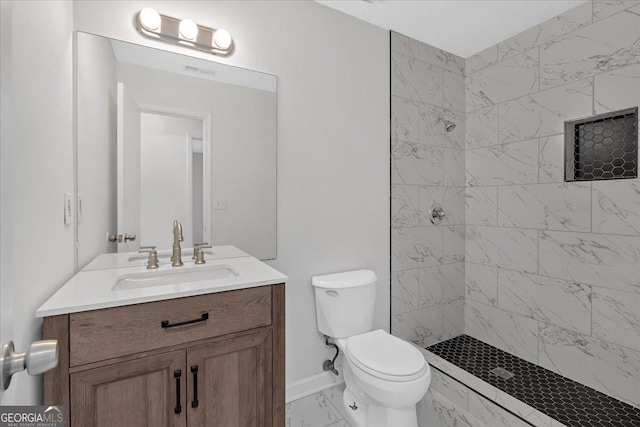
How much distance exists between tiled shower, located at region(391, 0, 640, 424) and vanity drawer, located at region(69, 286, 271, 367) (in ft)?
4.28

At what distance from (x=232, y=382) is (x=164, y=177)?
1.00 m

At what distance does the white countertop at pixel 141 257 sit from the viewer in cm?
143

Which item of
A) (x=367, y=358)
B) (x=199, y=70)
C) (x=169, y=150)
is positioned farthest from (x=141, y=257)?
(x=367, y=358)

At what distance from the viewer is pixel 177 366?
1.09 m

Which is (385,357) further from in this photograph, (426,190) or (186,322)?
(426,190)

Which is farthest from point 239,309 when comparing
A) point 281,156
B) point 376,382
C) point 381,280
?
point 381,280

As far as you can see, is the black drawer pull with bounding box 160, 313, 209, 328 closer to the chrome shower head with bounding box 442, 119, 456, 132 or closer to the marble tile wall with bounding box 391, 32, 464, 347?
the marble tile wall with bounding box 391, 32, 464, 347

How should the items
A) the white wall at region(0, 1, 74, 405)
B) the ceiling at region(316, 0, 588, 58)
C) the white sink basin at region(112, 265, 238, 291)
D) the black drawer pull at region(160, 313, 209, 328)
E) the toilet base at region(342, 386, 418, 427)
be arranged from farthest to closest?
the ceiling at region(316, 0, 588, 58) → the toilet base at region(342, 386, 418, 427) → the white sink basin at region(112, 265, 238, 291) → the black drawer pull at region(160, 313, 209, 328) → the white wall at region(0, 1, 74, 405)

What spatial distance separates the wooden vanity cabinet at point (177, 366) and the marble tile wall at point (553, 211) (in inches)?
50.1

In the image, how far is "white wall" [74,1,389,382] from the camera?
1785 mm

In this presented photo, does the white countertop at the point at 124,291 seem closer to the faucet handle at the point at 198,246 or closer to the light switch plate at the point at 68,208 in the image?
the faucet handle at the point at 198,246

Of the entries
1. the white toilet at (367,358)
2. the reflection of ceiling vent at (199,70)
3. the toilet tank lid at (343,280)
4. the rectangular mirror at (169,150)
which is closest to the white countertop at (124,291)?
the rectangular mirror at (169,150)

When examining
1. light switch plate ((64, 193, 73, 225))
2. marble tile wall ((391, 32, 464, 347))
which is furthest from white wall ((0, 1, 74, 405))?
marble tile wall ((391, 32, 464, 347))

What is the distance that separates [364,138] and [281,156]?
0.62 m
